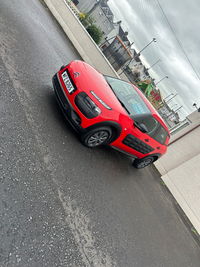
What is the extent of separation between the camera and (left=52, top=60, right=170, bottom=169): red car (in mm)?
3146

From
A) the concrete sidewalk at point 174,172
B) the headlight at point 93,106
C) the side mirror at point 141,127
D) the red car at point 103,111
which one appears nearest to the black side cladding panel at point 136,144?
the red car at point 103,111

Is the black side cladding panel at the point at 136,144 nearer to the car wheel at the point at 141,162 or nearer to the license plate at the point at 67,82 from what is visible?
the car wheel at the point at 141,162

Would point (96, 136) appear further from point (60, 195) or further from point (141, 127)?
point (60, 195)

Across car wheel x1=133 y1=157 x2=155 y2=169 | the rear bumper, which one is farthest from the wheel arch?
car wheel x1=133 y1=157 x2=155 y2=169

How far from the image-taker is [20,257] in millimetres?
1629

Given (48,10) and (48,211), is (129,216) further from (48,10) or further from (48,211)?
(48,10)

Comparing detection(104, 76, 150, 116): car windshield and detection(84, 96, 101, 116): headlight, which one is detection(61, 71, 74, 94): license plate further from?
detection(104, 76, 150, 116): car windshield

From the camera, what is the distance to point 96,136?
3.40 metres

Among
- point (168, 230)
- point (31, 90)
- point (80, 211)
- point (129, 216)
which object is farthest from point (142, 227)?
point (31, 90)

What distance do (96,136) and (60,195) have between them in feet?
4.60

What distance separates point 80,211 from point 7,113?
2.01 m

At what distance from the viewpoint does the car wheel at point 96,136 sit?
3.25 meters

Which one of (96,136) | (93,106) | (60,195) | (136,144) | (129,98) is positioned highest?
(129,98)

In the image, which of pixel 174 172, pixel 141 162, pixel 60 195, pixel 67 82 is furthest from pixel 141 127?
pixel 174 172
